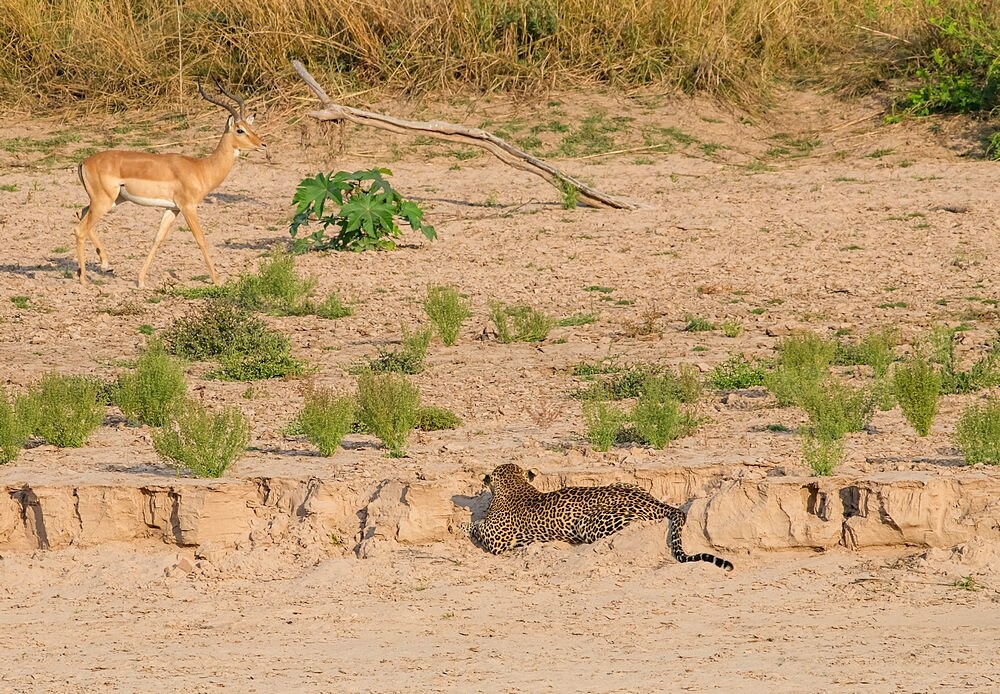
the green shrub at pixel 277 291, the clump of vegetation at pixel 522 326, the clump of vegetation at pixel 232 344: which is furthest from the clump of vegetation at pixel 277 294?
the clump of vegetation at pixel 522 326

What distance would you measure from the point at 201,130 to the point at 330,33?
6.16 ft

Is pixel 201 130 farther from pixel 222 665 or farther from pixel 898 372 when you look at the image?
pixel 222 665

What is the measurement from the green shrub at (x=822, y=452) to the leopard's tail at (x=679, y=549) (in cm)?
70

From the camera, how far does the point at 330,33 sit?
16906 millimetres

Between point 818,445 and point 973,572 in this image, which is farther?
point 818,445

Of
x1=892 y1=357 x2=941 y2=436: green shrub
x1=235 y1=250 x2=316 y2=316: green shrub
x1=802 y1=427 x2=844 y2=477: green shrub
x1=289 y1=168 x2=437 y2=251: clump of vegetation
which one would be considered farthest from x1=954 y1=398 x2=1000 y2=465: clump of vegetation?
x1=289 y1=168 x2=437 y2=251: clump of vegetation

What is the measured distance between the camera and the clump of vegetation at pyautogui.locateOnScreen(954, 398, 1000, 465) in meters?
6.99

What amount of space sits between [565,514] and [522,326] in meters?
3.63

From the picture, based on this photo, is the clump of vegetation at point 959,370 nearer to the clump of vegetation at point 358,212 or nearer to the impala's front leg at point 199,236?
the clump of vegetation at point 358,212

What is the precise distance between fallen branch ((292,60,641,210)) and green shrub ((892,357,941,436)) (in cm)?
582

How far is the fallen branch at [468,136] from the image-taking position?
43.8 ft

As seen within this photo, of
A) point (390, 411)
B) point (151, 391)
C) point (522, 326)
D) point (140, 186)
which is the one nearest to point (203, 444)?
point (390, 411)

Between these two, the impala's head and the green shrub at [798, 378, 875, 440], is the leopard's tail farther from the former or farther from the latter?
the impala's head

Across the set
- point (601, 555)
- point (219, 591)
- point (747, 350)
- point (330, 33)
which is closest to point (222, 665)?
point (219, 591)
